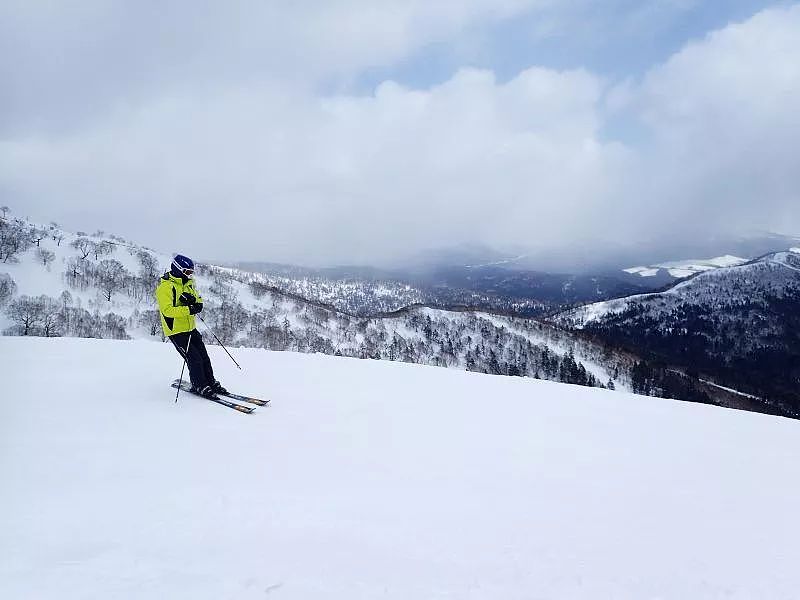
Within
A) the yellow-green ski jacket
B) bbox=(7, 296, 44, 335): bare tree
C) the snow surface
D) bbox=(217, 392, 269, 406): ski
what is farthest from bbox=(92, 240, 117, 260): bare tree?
the snow surface

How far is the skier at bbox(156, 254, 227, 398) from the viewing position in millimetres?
9062

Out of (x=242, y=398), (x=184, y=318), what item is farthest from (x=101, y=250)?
(x=242, y=398)

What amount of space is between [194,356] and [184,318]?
90 cm

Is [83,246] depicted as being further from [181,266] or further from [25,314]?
[181,266]

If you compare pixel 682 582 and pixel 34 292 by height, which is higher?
pixel 34 292

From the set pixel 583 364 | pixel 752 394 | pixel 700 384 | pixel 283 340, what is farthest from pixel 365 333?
pixel 752 394

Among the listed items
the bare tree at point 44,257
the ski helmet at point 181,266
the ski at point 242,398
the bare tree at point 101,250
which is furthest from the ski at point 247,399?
the bare tree at point 101,250

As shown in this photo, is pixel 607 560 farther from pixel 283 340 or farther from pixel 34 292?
Answer: pixel 34 292

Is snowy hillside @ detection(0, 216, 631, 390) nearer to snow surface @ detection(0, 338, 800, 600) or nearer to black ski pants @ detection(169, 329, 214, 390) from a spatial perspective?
black ski pants @ detection(169, 329, 214, 390)

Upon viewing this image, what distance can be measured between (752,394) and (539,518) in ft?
750

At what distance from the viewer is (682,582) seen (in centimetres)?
407

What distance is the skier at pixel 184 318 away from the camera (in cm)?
906

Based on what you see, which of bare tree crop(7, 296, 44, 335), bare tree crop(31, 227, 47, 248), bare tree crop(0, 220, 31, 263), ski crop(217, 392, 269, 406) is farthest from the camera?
bare tree crop(31, 227, 47, 248)

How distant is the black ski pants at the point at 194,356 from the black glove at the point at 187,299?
71 cm
